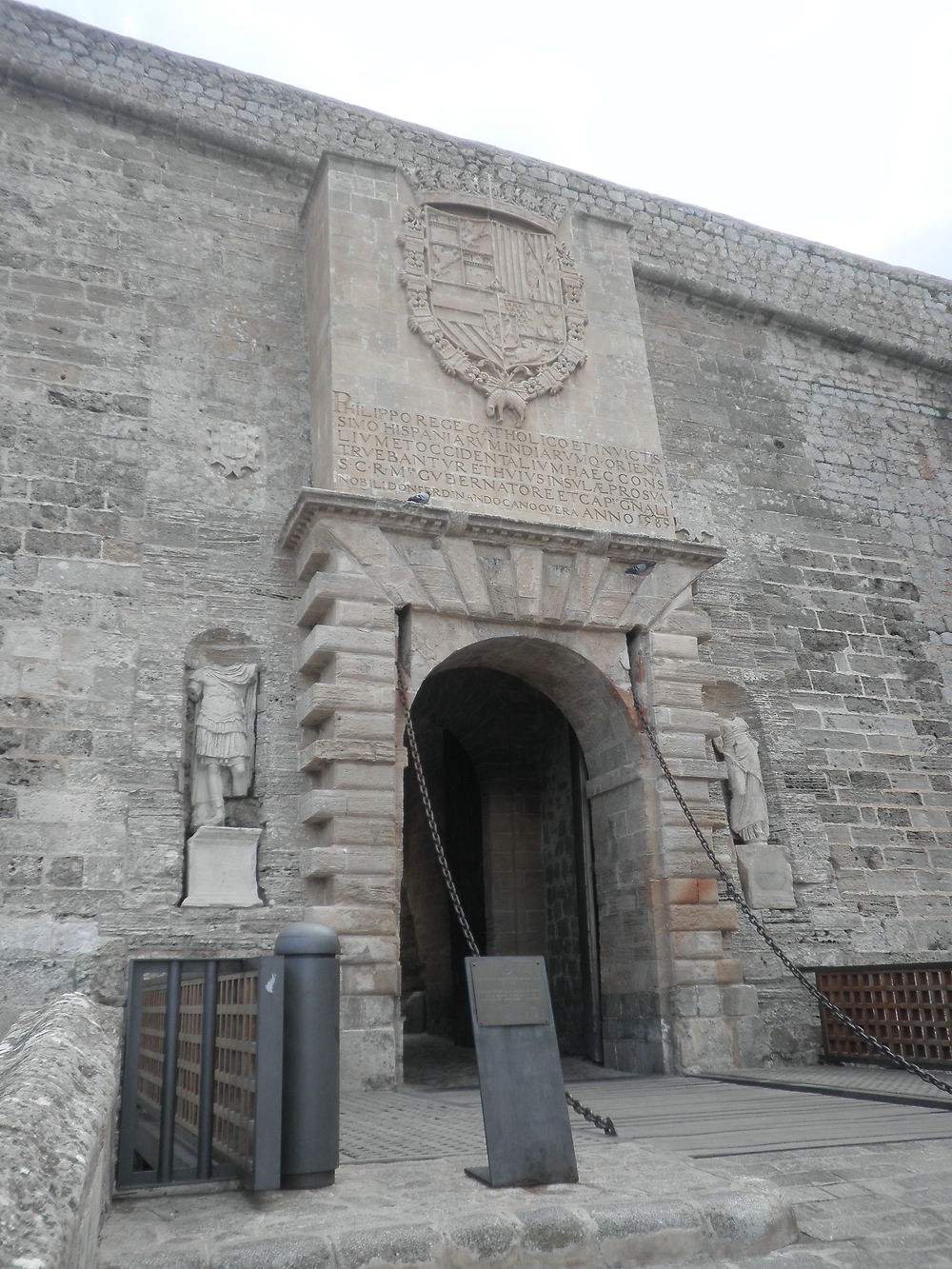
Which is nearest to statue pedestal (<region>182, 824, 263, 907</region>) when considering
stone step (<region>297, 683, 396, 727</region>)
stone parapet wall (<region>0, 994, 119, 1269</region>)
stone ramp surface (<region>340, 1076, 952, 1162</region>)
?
stone step (<region>297, 683, 396, 727</region>)

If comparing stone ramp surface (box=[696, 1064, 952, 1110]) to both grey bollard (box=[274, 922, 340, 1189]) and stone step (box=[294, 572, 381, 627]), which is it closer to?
grey bollard (box=[274, 922, 340, 1189])

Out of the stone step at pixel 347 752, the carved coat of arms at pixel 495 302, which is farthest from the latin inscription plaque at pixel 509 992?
the carved coat of arms at pixel 495 302

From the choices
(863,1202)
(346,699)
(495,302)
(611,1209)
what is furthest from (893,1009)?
(495,302)

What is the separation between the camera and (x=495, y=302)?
8.27 metres

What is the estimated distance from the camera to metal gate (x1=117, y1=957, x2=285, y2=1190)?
318 cm

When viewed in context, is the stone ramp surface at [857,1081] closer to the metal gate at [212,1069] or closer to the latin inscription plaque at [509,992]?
the latin inscription plaque at [509,992]

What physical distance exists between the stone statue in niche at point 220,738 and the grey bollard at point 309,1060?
3252 millimetres

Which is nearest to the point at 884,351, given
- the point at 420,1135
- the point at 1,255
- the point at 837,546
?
the point at 837,546

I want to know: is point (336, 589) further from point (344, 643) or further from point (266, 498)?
point (266, 498)

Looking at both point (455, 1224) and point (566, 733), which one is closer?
point (455, 1224)

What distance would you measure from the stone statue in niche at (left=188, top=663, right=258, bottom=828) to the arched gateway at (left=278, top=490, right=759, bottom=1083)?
0.40m

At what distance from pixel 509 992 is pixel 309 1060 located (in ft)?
2.35

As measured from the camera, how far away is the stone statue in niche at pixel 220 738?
21.8 ft

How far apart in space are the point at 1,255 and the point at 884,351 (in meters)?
8.08
